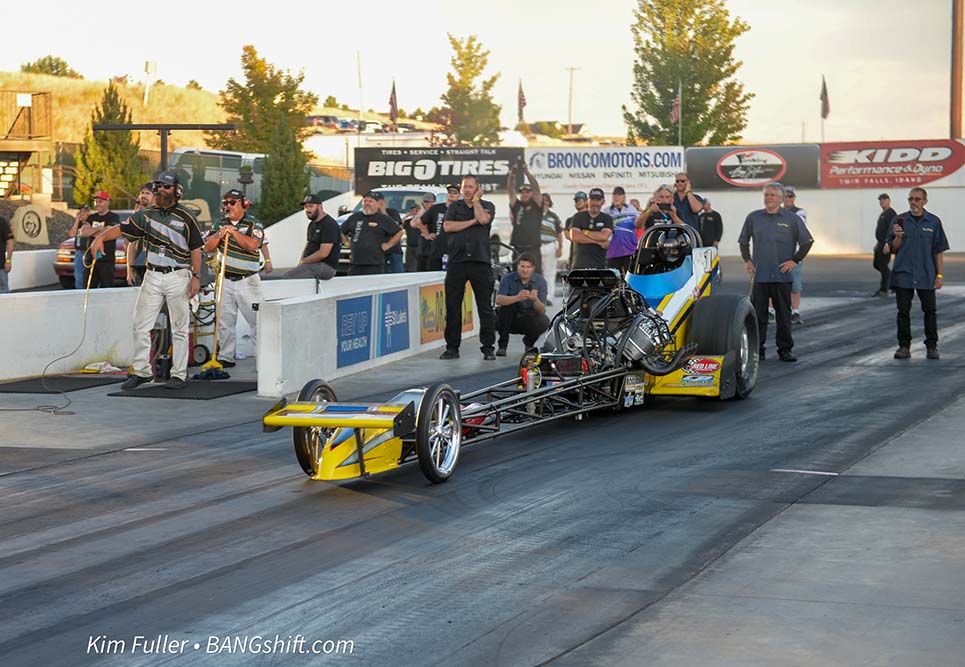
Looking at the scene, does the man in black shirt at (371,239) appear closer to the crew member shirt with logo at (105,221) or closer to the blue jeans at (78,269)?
the crew member shirt with logo at (105,221)

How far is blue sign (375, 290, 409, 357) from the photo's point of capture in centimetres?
1487

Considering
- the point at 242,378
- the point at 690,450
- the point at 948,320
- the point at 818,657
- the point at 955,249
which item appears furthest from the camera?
the point at 955,249

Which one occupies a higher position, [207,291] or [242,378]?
[207,291]

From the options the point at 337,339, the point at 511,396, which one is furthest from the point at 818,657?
the point at 337,339

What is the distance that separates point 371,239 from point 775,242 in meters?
5.77

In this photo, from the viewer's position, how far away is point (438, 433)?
8.21m

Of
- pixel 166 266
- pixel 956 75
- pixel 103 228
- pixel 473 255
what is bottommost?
pixel 166 266

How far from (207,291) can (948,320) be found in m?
10.6

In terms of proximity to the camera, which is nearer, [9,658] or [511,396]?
[9,658]

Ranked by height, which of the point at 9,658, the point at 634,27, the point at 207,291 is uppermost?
the point at 634,27

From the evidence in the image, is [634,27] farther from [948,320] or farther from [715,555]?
[715,555]

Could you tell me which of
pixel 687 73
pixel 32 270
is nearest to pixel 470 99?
pixel 687 73

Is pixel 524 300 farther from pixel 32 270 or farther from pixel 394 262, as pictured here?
pixel 32 270

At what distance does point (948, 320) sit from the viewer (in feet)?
61.9
